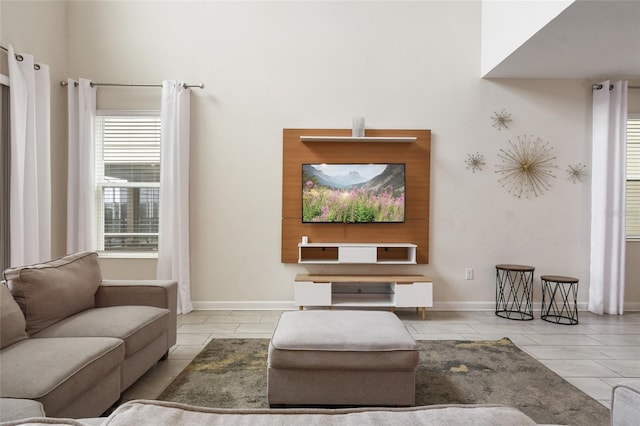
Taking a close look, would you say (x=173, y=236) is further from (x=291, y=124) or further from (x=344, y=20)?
(x=344, y=20)

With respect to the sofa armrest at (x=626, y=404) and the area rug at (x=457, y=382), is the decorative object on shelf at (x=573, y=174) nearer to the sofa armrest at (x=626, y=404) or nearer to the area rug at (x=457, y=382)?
the area rug at (x=457, y=382)

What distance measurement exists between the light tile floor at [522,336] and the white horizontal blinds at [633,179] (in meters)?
1.02

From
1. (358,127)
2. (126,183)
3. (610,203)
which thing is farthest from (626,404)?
(126,183)

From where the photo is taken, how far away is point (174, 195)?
13.7ft

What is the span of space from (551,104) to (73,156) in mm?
5330

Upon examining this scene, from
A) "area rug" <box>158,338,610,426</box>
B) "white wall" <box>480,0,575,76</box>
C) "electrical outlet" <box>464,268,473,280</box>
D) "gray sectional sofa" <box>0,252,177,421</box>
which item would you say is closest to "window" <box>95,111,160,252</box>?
"gray sectional sofa" <box>0,252,177,421</box>

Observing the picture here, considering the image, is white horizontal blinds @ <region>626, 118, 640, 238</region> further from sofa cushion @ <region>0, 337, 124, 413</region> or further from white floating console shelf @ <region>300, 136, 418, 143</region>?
sofa cushion @ <region>0, 337, 124, 413</region>

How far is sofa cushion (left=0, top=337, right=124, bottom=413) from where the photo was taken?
1481mm

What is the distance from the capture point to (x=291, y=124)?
171 inches

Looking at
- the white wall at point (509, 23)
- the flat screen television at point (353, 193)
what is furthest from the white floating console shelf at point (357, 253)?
A: the white wall at point (509, 23)

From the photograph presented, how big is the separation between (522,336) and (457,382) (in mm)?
1377

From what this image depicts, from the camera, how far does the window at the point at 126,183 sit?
440cm

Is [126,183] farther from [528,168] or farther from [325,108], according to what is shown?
[528,168]

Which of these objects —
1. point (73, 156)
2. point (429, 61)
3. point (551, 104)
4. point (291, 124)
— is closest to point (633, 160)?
point (551, 104)
